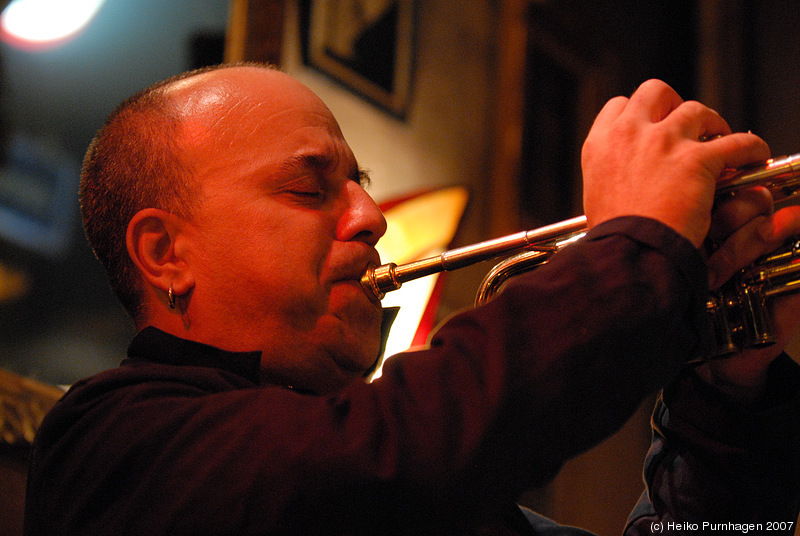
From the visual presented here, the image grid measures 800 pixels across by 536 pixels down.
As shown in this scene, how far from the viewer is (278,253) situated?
909mm

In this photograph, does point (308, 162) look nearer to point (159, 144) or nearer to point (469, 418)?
point (159, 144)

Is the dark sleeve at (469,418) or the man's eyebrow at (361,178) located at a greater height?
the man's eyebrow at (361,178)

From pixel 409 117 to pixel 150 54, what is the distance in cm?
100

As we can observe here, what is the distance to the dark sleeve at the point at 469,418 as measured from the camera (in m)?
0.58

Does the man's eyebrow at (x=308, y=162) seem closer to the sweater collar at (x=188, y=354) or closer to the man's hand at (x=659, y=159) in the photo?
the sweater collar at (x=188, y=354)

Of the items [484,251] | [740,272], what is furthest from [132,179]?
[740,272]

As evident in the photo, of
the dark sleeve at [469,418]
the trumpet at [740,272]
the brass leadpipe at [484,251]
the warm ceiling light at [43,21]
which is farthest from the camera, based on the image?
the warm ceiling light at [43,21]

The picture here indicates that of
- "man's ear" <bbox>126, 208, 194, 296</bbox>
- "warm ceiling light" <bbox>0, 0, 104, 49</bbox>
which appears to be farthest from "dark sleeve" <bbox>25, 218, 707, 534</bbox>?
"warm ceiling light" <bbox>0, 0, 104, 49</bbox>

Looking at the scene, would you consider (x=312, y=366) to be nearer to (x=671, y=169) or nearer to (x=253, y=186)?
(x=253, y=186)

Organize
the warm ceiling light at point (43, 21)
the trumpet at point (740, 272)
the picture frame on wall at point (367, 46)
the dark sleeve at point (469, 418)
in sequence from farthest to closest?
the picture frame on wall at point (367, 46) < the warm ceiling light at point (43, 21) < the trumpet at point (740, 272) < the dark sleeve at point (469, 418)

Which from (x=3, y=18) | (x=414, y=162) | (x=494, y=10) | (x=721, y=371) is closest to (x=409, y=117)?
(x=414, y=162)

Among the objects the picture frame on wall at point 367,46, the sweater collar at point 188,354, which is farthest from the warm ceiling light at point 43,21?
the sweater collar at point 188,354

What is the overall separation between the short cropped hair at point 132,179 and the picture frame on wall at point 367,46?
1.10 meters

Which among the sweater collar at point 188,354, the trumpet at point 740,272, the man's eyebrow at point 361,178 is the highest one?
the man's eyebrow at point 361,178
